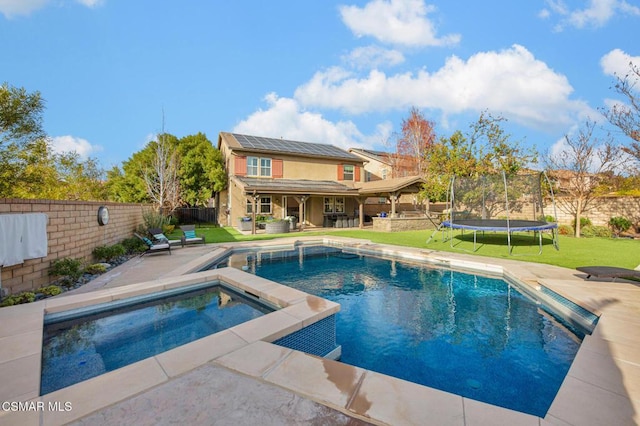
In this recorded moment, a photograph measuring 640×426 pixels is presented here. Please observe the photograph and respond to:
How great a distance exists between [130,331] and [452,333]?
5.22m

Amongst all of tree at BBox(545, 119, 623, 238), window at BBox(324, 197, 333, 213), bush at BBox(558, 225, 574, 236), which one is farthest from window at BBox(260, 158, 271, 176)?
bush at BBox(558, 225, 574, 236)

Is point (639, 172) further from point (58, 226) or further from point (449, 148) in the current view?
point (58, 226)

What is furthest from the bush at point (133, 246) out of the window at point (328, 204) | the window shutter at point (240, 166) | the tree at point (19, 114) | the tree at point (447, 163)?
the tree at point (447, 163)

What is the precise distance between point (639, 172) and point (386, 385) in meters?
19.5

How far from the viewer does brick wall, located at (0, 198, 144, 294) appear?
526cm

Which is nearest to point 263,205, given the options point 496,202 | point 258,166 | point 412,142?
point 258,166

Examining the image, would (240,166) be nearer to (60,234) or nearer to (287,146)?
(287,146)

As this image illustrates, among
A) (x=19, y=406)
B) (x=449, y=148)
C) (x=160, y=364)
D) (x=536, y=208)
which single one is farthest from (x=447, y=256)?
(x=449, y=148)

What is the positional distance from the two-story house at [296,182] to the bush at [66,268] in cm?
1015

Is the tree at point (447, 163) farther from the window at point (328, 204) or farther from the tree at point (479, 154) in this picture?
the window at point (328, 204)

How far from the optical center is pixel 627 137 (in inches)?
538

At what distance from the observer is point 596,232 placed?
47.7 ft

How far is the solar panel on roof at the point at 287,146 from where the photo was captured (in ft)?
65.6

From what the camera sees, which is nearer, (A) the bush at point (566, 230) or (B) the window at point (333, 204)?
(A) the bush at point (566, 230)
